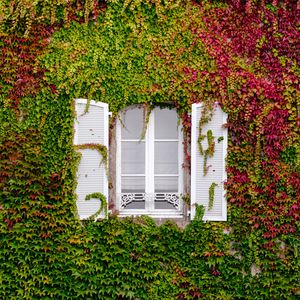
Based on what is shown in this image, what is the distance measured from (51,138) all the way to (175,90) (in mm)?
1620

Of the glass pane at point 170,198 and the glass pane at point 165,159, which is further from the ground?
the glass pane at point 165,159

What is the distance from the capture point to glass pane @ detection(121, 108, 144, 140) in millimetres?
7980

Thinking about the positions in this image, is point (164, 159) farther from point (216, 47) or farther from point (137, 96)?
point (216, 47)

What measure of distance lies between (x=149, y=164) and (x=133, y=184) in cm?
32

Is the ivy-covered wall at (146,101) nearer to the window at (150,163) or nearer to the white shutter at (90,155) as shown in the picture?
the white shutter at (90,155)

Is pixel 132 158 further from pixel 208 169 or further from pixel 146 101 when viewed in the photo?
pixel 208 169

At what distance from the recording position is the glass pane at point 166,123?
800 centimetres

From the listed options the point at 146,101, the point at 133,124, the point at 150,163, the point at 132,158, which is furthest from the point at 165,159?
the point at 146,101

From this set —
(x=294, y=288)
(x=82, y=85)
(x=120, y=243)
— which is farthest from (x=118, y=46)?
(x=294, y=288)

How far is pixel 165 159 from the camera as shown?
7.98 meters

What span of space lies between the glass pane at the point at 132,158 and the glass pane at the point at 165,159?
18cm

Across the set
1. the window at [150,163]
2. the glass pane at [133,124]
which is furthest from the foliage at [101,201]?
the glass pane at [133,124]

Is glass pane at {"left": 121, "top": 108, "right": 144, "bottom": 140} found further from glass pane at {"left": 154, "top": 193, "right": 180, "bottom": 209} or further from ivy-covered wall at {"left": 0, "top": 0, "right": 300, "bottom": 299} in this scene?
glass pane at {"left": 154, "top": 193, "right": 180, "bottom": 209}

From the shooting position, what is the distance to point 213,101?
7.68m
